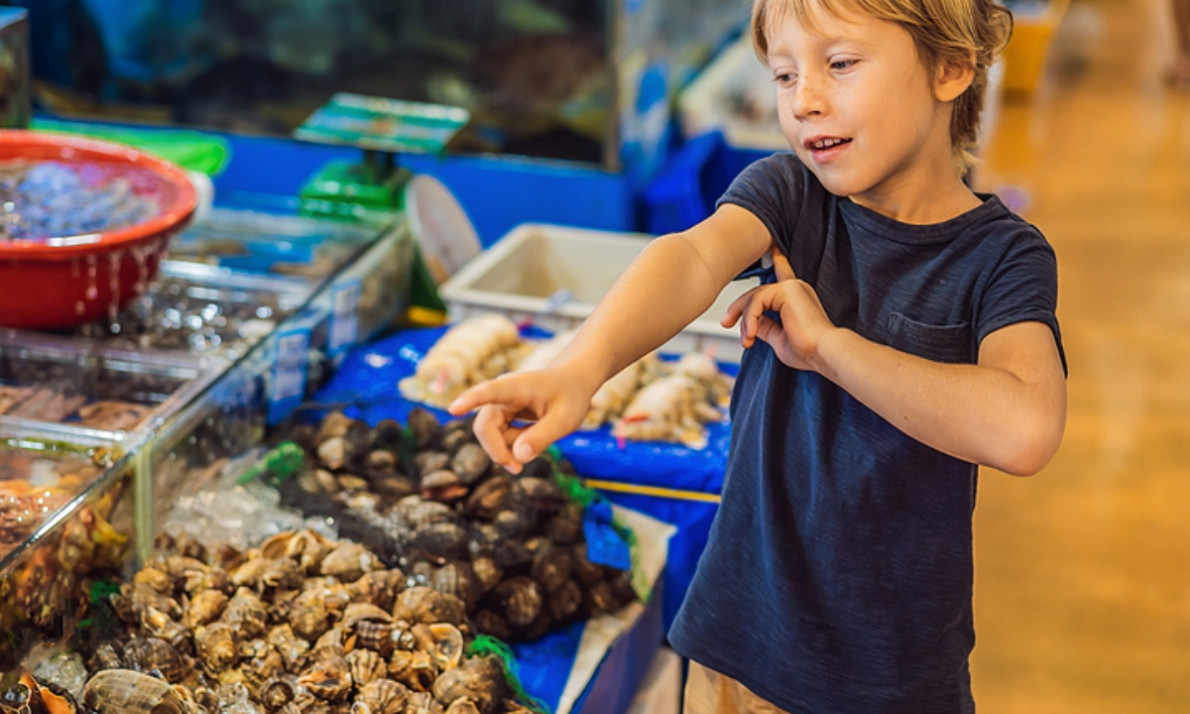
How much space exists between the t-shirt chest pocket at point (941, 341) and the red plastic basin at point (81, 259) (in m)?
1.48

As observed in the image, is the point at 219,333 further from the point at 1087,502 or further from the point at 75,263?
the point at 1087,502

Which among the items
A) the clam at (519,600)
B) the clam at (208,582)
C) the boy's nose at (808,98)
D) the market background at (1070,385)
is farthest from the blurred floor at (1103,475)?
the boy's nose at (808,98)

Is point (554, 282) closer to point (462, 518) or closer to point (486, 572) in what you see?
point (462, 518)

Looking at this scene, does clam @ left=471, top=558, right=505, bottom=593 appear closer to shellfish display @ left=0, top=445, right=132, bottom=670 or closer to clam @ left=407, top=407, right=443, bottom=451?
clam @ left=407, top=407, right=443, bottom=451

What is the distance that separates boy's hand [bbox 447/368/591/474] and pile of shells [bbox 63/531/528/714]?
692mm

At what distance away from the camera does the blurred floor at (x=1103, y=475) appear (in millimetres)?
2975

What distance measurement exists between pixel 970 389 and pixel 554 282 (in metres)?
2.14

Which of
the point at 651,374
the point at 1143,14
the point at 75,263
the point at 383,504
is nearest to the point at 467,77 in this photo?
the point at 651,374

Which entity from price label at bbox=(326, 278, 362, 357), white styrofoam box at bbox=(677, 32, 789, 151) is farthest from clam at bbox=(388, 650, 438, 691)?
white styrofoam box at bbox=(677, 32, 789, 151)

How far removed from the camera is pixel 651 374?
102 inches

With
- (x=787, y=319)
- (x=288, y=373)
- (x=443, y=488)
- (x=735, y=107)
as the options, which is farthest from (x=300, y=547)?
(x=735, y=107)

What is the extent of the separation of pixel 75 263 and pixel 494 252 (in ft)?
3.50

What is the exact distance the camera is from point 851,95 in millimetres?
1223

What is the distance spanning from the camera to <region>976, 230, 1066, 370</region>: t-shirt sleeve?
1.19 meters
